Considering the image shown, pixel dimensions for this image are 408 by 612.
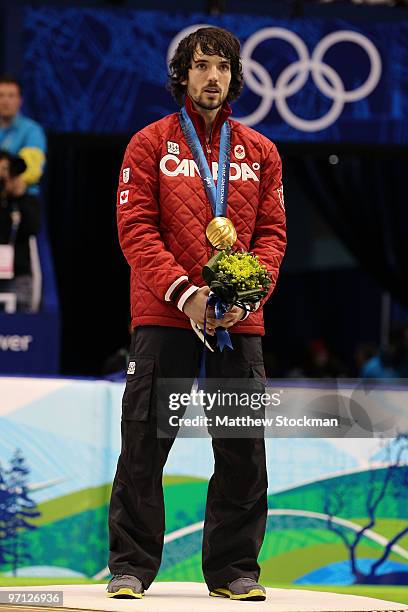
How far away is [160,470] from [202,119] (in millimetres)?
1237

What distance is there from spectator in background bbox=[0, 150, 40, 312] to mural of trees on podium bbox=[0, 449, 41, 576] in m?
3.58

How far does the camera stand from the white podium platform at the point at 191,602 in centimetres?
405

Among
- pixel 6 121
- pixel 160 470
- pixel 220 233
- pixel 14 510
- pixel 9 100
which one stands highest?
pixel 9 100

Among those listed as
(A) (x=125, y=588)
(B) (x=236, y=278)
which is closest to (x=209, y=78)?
(B) (x=236, y=278)

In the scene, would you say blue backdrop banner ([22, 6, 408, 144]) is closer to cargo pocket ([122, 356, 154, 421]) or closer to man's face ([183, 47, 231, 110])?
man's face ([183, 47, 231, 110])

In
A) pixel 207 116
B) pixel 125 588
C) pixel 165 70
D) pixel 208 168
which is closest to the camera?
pixel 125 588

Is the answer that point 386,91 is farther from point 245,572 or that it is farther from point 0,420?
point 245,572

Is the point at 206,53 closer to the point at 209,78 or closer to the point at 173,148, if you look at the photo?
→ the point at 209,78

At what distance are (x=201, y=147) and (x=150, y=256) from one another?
1.46 feet

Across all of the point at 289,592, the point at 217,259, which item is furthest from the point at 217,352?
→ the point at 289,592

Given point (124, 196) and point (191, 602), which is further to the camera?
point (124, 196)

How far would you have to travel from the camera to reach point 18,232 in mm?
9539

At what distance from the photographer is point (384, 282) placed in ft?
46.5

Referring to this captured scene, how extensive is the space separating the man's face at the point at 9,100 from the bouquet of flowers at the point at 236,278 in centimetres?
569
